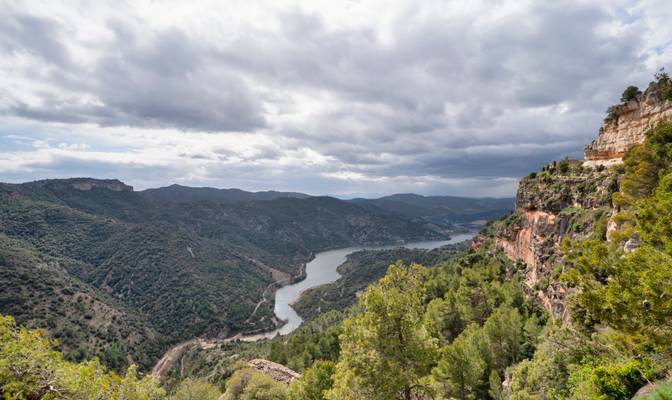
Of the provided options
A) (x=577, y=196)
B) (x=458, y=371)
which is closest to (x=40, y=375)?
(x=458, y=371)

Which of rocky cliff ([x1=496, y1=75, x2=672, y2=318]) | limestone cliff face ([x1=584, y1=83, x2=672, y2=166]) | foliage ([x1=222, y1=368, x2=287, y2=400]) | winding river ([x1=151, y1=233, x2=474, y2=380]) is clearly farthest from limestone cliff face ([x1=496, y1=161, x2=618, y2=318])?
winding river ([x1=151, y1=233, x2=474, y2=380])

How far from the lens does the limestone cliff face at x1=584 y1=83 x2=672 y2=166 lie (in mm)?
31116

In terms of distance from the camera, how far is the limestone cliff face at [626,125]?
31.1m

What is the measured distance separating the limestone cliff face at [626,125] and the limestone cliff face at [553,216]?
2290 millimetres

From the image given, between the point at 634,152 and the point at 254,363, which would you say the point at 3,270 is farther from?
the point at 634,152

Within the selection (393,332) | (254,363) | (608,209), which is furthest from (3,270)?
(608,209)

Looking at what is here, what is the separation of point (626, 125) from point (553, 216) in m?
12.1

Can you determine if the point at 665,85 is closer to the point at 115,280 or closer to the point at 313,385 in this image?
the point at 313,385

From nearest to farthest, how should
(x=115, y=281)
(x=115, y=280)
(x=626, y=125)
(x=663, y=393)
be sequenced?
(x=663, y=393) < (x=626, y=125) < (x=115, y=281) < (x=115, y=280)

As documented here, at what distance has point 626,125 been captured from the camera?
3475cm

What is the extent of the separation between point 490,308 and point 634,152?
2149 cm

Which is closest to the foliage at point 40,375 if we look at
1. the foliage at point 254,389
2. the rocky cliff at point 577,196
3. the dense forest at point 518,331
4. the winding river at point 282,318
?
the dense forest at point 518,331

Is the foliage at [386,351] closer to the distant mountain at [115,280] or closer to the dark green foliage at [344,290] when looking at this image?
the distant mountain at [115,280]

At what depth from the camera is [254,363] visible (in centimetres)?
3350
